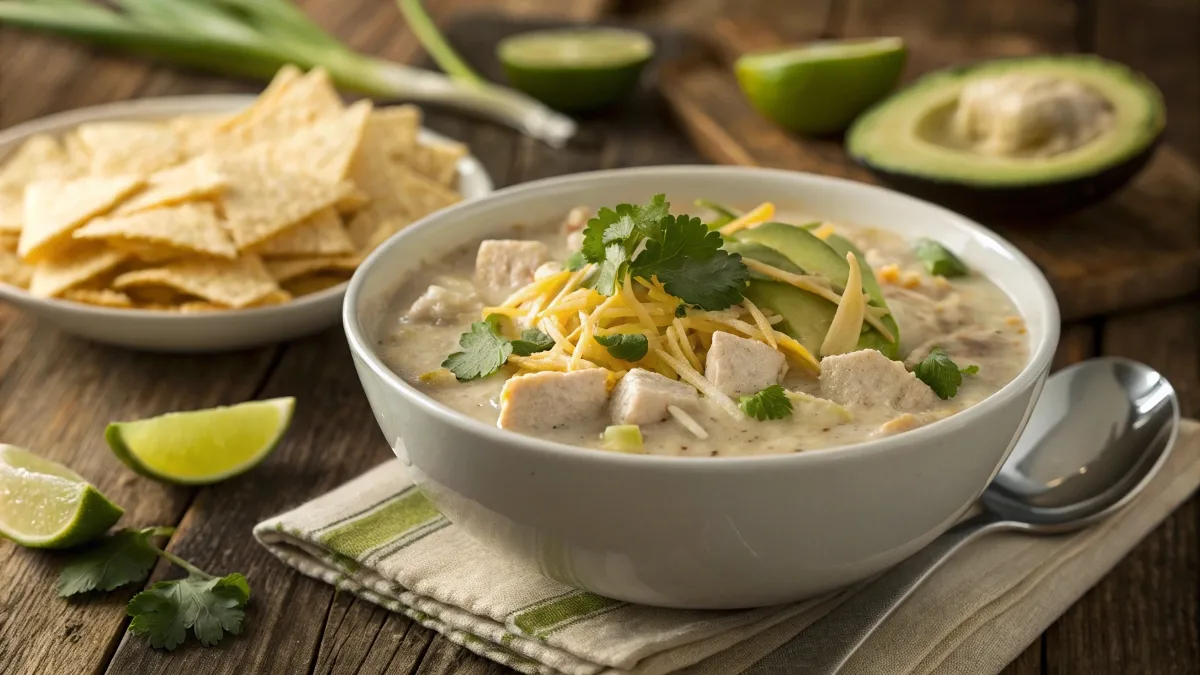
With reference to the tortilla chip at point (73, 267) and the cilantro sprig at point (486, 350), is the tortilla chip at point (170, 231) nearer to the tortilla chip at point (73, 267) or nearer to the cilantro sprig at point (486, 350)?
Result: the tortilla chip at point (73, 267)

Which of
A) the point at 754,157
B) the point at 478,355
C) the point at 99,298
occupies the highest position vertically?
the point at 478,355

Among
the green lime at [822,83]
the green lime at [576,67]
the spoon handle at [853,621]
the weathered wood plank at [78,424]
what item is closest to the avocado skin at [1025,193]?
the green lime at [822,83]

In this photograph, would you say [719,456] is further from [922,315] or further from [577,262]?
→ [922,315]

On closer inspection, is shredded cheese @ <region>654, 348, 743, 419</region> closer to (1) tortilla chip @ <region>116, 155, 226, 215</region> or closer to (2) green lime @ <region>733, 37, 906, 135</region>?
(1) tortilla chip @ <region>116, 155, 226, 215</region>

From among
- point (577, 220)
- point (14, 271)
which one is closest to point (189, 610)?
point (577, 220)

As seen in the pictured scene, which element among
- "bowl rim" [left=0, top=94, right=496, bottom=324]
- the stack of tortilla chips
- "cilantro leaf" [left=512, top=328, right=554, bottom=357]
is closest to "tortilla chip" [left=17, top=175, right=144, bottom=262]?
the stack of tortilla chips

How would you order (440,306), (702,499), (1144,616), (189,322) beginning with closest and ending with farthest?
1. (702,499)
2. (1144,616)
3. (440,306)
4. (189,322)
